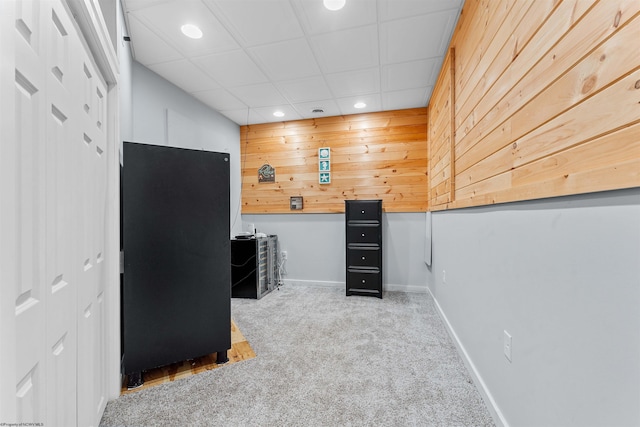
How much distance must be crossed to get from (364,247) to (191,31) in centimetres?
292

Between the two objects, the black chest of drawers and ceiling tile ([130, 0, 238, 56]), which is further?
the black chest of drawers

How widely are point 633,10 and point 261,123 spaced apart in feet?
14.2

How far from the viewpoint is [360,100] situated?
11.9ft

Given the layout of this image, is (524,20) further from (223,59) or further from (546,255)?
(223,59)

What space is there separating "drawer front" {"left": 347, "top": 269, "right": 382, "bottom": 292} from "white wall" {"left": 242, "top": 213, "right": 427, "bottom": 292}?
45 centimetres

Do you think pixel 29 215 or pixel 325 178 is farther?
pixel 325 178

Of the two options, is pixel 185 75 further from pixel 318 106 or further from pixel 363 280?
pixel 363 280

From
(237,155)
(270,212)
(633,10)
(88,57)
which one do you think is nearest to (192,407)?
(88,57)

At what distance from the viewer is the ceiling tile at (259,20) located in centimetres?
197

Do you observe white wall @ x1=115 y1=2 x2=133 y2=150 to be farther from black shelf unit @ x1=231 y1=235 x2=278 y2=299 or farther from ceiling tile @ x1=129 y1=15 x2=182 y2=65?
black shelf unit @ x1=231 y1=235 x2=278 y2=299

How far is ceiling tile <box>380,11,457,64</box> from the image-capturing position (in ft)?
7.06

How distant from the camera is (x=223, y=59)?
104 inches

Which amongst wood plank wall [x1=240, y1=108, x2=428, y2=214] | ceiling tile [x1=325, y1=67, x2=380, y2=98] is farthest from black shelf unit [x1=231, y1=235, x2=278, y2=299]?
ceiling tile [x1=325, y1=67, x2=380, y2=98]

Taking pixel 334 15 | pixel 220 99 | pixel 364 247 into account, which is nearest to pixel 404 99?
pixel 334 15
